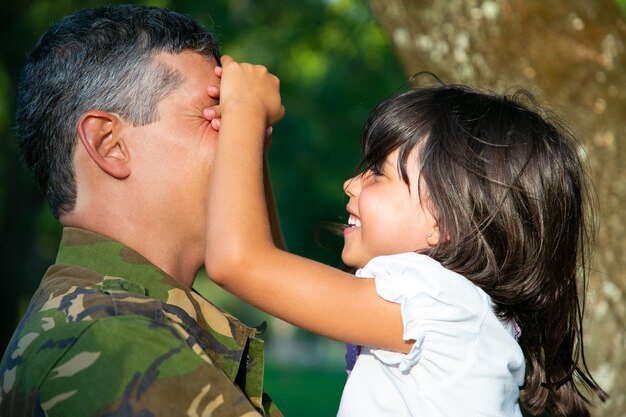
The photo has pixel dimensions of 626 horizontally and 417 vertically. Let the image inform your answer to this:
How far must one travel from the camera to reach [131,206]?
122 inches

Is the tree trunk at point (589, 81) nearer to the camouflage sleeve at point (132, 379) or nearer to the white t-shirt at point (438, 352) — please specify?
the white t-shirt at point (438, 352)

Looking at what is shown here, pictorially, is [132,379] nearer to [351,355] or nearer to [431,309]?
[431,309]

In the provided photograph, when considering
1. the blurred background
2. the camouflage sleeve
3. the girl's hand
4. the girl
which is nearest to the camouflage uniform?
the camouflage sleeve

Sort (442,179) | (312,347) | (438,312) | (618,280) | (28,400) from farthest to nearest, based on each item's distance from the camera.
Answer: (312,347)
(618,280)
(442,179)
(438,312)
(28,400)

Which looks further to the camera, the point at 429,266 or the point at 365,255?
the point at 365,255

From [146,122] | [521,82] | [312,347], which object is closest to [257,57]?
[521,82]

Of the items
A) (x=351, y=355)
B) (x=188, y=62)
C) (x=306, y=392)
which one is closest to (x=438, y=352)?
(x=351, y=355)

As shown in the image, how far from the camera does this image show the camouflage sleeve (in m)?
2.34

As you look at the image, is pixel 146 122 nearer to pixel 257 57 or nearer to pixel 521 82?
pixel 521 82

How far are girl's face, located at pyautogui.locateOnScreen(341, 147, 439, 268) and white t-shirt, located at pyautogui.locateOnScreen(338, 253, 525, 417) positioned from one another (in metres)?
0.16

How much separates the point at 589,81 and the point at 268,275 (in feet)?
7.05

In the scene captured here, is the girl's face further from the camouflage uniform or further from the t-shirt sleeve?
the camouflage uniform

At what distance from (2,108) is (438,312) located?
17.5 meters

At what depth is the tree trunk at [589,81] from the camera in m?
4.21
